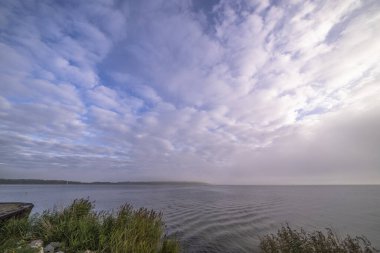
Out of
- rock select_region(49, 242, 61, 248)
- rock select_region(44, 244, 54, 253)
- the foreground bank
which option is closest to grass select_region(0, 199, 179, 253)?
the foreground bank

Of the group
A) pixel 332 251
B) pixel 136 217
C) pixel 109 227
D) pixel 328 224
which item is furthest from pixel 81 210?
pixel 328 224

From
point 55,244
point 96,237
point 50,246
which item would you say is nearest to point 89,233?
point 96,237

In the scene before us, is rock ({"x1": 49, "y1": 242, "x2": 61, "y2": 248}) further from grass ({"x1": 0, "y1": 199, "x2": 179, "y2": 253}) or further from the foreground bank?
grass ({"x1": 0, "y1": 199, "x2": 179, "y2": 253})

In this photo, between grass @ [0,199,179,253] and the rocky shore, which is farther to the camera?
grass @ [0,199,179,253]

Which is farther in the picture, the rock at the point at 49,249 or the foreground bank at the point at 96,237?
the foreground bank at the point at 96,237

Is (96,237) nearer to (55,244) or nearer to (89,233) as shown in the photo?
→ (89,233)

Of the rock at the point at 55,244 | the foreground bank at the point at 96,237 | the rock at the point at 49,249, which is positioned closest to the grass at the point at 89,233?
the foreground bank at the point at 96,237

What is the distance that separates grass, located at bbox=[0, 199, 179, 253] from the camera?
805 cm

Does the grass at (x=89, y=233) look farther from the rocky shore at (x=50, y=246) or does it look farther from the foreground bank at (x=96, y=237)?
Result: the rocky shore at (x=50, y=246)

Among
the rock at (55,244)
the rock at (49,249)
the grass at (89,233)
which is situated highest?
the grass at (89,233)

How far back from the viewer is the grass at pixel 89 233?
8047mm

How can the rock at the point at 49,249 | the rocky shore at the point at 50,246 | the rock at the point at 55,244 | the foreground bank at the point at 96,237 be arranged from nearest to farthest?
1. the rocky shore at the point at 50,246
2. the rock at the point at 49,249
3. the foreground bank at the point at 96,237
4. the rock at the point at 55,244

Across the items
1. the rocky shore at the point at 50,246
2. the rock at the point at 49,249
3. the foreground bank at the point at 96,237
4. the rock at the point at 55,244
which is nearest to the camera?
the rocky shore at the point at 50,246

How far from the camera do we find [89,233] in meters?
8.72
